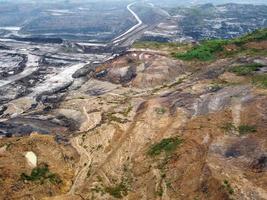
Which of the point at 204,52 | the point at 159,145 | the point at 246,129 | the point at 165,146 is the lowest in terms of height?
the point at 204,52

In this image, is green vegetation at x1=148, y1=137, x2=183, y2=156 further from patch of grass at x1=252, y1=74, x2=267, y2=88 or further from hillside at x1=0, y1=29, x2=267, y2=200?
patch of grass at x1=252, y1=74, x2=267, y2=88

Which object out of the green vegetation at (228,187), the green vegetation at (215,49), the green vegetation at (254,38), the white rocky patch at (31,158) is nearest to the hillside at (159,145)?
the green vegetation at (228,187)

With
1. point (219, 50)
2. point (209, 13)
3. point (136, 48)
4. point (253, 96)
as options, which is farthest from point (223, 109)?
point (209, 13)

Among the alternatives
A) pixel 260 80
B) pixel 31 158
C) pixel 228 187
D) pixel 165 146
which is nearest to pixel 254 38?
pixel 260 80

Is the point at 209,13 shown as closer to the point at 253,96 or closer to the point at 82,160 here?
the point at 253,96

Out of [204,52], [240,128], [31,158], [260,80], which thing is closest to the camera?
[31,158]

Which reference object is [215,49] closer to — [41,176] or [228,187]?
[41,176]
